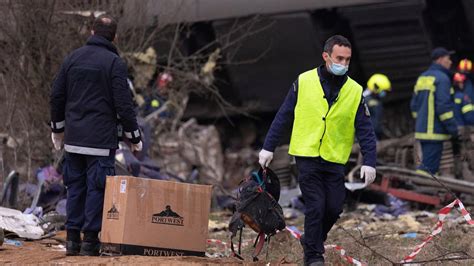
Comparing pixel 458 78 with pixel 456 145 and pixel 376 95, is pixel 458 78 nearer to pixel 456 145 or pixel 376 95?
pixel 376 95

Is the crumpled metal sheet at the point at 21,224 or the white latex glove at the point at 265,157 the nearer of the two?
the white latex glove at the point at 265,157

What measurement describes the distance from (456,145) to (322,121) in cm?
642

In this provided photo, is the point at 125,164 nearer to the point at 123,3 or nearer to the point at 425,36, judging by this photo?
the point at 123,3

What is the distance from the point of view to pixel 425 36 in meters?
14.8

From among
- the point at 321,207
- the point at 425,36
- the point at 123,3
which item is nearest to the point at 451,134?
the point at 425,36

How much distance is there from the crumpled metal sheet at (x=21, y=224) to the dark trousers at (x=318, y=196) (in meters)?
2.88

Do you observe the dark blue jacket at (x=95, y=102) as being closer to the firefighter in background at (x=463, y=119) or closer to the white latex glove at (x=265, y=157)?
the white latex glove at (x=265, y=157)

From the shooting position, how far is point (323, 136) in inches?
258

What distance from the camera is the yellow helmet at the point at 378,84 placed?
14719mm

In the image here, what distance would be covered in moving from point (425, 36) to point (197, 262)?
916 centimetres

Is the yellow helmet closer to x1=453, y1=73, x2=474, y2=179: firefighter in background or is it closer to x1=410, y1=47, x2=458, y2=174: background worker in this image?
x1=453, y1=73, x2=474, y2=179: firefighter in background

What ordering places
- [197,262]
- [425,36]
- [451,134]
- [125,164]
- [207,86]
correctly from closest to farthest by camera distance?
1. [197,262]
2. [125,164]
3. [451,134]
4. [207,86]
5. [425,36]

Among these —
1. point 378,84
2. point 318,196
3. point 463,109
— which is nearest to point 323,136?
point 318,196

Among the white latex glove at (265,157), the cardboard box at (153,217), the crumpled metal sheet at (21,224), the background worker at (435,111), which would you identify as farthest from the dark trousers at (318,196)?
the background worker at (435,111)
